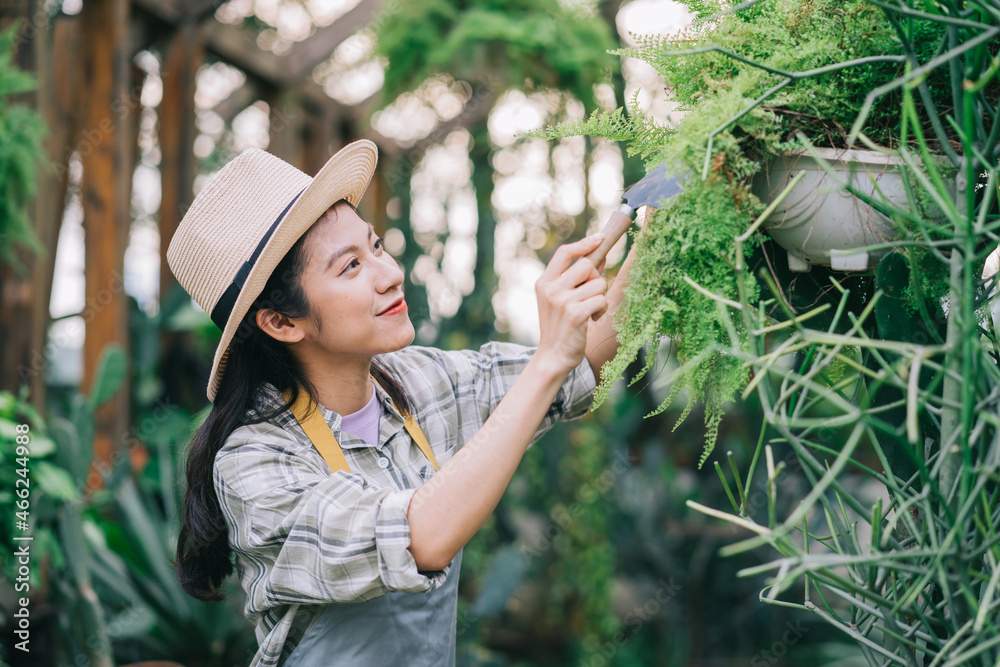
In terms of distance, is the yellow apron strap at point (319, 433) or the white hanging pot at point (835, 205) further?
the yellow apron strap at point (319, 433)

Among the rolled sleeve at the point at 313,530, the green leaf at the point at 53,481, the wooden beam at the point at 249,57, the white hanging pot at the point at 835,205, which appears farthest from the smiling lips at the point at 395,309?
the wooden beam at the point at 249,57

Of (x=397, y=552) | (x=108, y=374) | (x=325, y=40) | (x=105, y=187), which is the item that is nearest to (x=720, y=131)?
(x=397, y=552)

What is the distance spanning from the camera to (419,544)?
828 millimetres

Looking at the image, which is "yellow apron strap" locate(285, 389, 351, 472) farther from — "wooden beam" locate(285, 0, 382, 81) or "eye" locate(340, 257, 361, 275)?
"wooden beam" locate(285, 0, 382, 81)

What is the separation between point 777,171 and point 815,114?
0.05m

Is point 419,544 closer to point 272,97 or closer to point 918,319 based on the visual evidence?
point 918,319

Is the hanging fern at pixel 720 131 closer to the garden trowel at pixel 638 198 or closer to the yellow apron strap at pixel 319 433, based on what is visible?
the garden trowel at pixel 638 198

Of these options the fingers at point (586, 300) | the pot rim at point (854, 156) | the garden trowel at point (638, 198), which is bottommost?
the fingers at point (586, 300)

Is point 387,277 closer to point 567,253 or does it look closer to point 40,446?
point 567,253

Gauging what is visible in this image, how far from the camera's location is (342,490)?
87 centimetres

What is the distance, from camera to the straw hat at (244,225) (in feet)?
3.34

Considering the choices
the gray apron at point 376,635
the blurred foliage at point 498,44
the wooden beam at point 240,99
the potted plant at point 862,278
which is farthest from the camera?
the wooden beam at point 240,99

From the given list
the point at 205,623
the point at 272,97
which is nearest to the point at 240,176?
the point at 205,623

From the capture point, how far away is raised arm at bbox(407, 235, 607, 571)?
0.82 m
